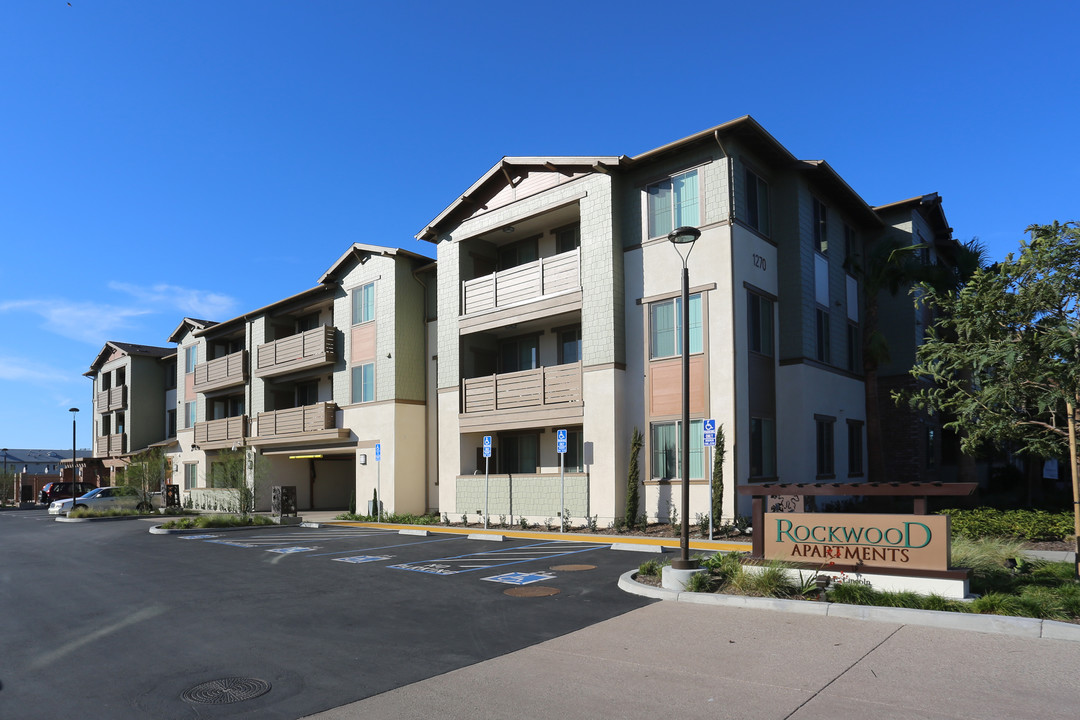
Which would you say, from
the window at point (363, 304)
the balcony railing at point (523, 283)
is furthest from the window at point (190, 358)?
the balcony railing at point (523, 283)

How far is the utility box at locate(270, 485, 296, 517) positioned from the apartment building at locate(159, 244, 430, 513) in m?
2.64

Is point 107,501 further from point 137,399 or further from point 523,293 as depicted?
point 523,293

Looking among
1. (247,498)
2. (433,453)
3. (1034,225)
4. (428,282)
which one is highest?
(428,282)

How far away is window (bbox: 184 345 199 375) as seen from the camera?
46.2 metres

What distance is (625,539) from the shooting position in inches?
733

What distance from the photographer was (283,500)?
3042 cm

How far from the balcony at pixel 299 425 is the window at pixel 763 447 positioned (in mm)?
17297

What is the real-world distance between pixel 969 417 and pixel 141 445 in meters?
51.6

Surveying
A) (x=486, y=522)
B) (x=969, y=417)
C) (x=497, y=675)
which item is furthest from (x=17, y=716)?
(x=486, y=522)

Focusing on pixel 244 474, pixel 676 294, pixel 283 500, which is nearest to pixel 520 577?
pixel 676 294

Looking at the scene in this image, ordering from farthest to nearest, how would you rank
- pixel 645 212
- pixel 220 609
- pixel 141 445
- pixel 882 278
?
pixel 141 445 < pixel 882 278 < pixel 645 212 < pixel 220 609

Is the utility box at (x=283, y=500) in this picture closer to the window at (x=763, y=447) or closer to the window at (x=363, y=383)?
the window at (x=363, y=383)

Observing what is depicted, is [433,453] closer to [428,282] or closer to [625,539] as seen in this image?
[428,282]

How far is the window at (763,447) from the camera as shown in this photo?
68.1 ft
